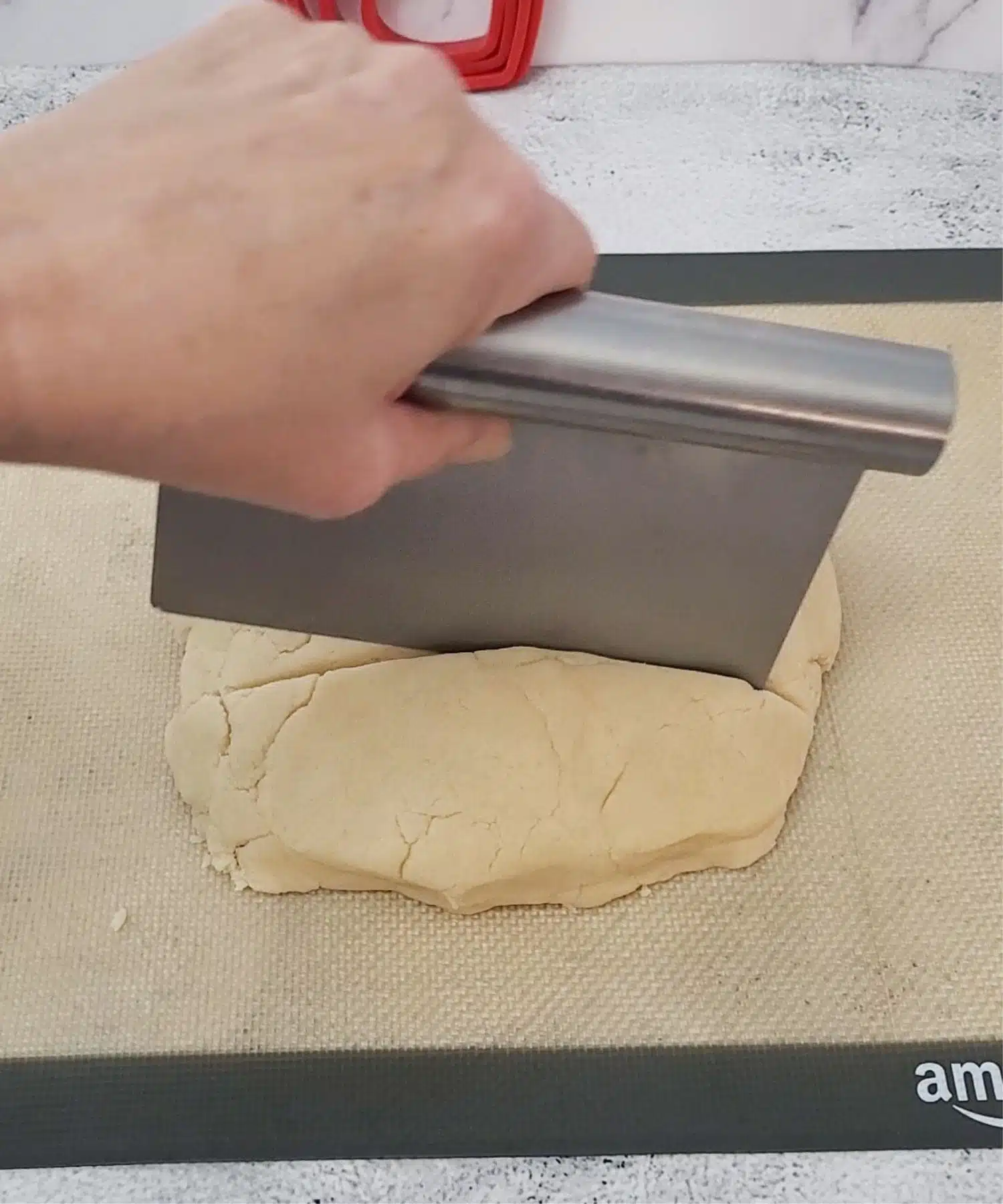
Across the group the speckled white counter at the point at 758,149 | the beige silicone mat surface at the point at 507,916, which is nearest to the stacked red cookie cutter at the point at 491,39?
the speckled white counter at the point at 758,149

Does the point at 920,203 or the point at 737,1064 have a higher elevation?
the point at 920,203

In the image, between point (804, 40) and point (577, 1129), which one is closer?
point (577, 1129)

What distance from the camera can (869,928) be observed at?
2.71 feet

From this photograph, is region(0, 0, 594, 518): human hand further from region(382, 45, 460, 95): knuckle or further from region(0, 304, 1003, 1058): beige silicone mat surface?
region(0, 304, 1003, 1058): beige silicone mat surface

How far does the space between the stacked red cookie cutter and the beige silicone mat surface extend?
73 cm

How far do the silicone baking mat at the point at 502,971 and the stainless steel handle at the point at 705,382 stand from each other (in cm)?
37

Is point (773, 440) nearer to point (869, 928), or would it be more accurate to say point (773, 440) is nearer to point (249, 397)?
point (249, 397)

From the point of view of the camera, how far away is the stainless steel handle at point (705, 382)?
1.90 ft

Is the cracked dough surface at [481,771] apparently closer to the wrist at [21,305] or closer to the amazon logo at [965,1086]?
the amazon logo at [965,1086]

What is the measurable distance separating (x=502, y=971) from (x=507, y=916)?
4 cm

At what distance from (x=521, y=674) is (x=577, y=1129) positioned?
314 mm

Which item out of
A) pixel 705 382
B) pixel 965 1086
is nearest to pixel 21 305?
pixel 705 382

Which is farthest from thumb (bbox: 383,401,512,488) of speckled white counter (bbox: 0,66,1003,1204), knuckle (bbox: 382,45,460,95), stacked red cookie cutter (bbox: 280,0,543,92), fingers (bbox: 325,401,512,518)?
stacked red cookie cutter (bbox: 280,0,543,92)

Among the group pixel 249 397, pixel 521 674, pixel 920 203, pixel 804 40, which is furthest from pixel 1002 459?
pixel 249 397
